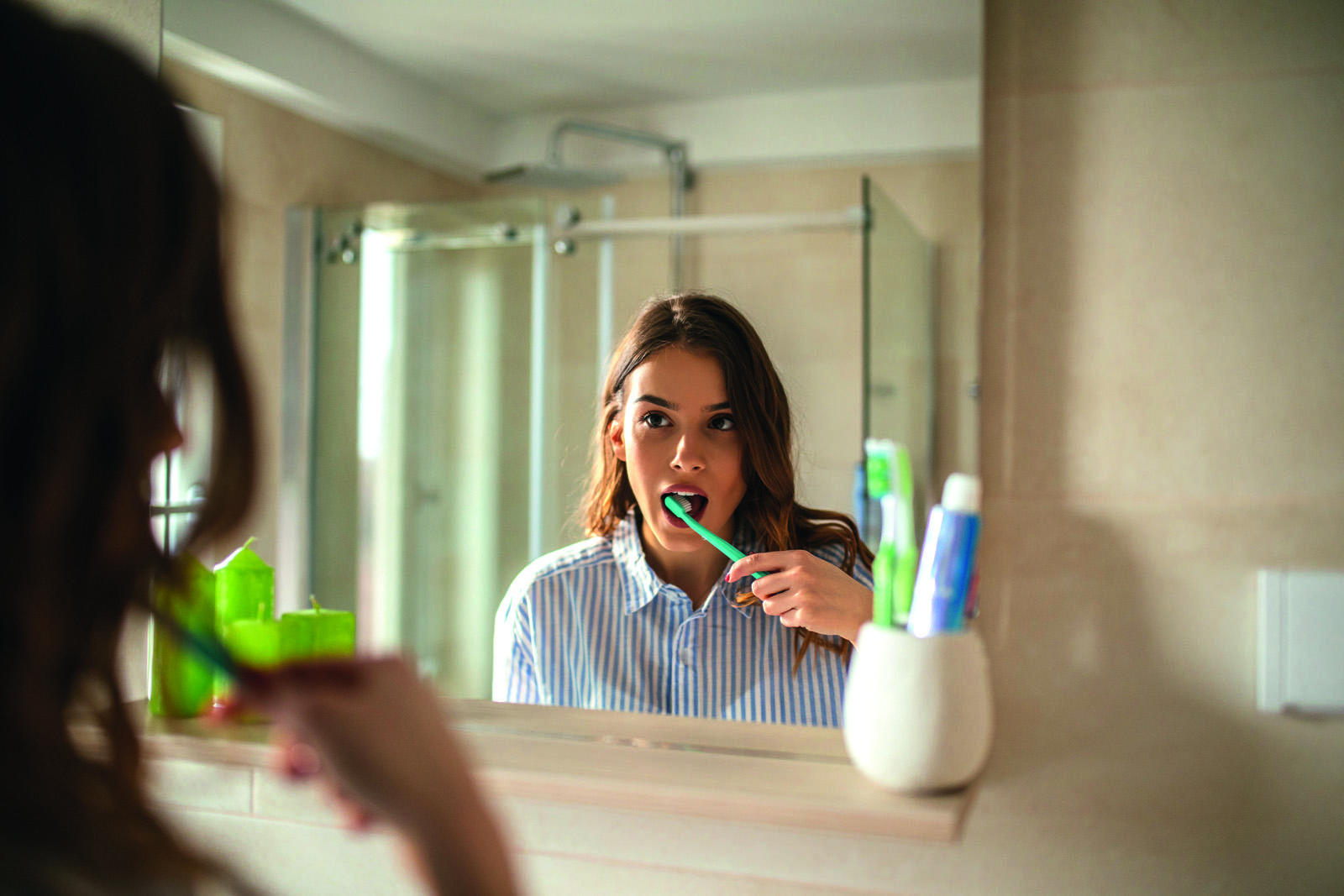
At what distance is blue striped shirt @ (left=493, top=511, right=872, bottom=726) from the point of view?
79 centimetres

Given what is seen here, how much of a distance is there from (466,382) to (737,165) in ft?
1.09

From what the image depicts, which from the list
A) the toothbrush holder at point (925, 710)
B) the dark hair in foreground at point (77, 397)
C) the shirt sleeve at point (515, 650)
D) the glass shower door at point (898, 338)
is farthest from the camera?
the shirt sleeve at point (515, 650)

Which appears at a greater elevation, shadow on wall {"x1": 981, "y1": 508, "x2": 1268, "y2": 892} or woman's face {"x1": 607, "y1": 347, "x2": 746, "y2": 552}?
woman's face {"x1": 607, "y1": 347, "x2": 746, "y2": 552}

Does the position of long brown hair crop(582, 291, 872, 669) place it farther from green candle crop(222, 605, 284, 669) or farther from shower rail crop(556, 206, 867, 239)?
green candle crop(222, 605, 284, 669)

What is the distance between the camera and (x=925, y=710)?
0.60 metres

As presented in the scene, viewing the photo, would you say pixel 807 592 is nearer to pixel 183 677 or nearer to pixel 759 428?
pixel 759 428

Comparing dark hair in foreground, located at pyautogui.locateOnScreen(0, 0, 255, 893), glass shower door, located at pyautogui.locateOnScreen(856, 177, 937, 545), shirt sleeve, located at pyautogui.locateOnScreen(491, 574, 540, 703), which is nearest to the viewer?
dark hair in foreground, located at pyautogui.locateOnScreen(0, 0, 255, 893)

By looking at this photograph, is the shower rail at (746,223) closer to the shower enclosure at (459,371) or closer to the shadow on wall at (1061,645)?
the shower enclosure at (459,371)

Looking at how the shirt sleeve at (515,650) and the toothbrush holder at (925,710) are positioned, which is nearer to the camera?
the toothbrush holder at (925,710)

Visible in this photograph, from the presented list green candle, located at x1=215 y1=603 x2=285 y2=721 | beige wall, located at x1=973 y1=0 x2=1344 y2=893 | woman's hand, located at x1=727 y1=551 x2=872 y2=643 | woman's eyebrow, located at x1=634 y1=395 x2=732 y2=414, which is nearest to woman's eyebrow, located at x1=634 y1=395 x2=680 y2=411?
woman's eyebrow, located at x1=634 y1=395 x2=732 y2=414

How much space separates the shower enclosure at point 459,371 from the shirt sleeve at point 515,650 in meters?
0.01

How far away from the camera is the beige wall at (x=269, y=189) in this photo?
0.92 metres

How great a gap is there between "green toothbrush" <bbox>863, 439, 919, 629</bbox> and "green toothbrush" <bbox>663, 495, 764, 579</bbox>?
11cm

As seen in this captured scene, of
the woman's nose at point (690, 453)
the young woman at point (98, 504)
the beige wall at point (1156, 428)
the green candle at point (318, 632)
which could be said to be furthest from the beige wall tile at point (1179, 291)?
the green candle at point (318, 632)
